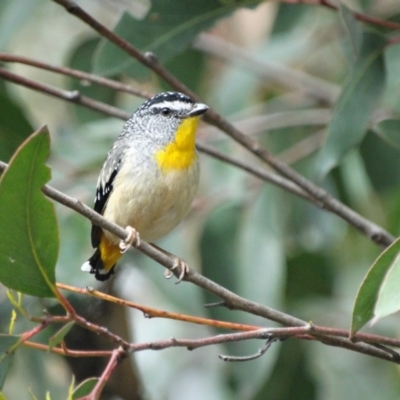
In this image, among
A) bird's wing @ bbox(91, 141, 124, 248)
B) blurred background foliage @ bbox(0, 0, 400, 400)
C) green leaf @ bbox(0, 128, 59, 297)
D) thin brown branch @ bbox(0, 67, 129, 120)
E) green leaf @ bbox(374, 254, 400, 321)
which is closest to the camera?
green leaf @ bbox(374, 254, 400, 321)

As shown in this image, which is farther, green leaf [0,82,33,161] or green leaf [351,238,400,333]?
green leaf [0,82,33,161]

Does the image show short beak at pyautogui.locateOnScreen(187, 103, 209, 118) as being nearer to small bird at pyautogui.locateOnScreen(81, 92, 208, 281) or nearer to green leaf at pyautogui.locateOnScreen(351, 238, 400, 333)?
small bird at pyautogui.locateOnScreen(81, 92, 208, 281)

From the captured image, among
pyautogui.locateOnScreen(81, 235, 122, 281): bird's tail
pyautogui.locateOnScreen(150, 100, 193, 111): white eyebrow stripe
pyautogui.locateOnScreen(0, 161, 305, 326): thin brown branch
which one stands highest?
pyautogui.locateOnScreen(150, 100, 193, 111): white eyebrow stripe

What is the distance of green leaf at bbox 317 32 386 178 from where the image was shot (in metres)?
3.25

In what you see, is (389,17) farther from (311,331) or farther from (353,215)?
(311,331)

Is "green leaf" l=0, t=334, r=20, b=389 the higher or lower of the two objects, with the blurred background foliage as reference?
lower

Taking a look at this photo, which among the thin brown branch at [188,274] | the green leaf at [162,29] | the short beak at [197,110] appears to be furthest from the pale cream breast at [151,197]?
the thin brown branch at [188,274]

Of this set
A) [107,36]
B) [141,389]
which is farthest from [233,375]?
[107,36]

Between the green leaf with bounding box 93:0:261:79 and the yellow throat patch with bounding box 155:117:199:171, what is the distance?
0.94 feet

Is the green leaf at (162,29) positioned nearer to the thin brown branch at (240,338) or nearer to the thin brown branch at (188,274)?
the thin brown branch at (188,274)

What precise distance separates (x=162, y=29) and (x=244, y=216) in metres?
1.28

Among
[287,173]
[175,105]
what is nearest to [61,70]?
[175,105]

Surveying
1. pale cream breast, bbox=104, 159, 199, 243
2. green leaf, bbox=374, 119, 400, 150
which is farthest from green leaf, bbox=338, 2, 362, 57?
pale cream breast, bbox=104, 159, 199, 243

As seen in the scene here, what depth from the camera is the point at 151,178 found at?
126 inches
